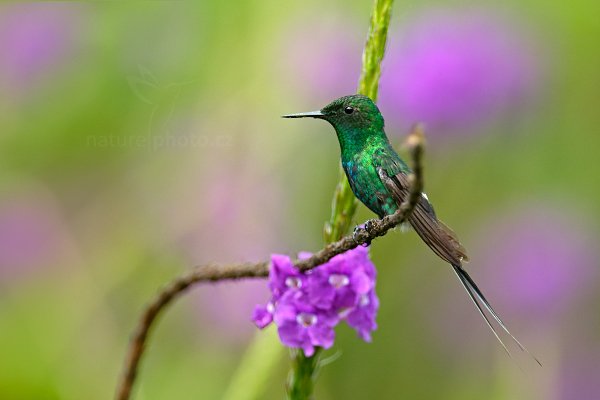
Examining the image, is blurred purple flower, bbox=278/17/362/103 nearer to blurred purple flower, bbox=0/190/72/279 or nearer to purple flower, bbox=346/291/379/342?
blurred purple flower, bbox=0/190/72/279

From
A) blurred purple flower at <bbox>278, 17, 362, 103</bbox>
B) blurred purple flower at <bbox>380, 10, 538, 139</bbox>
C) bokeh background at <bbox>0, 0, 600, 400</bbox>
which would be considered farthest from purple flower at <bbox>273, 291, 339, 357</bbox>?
blurred purple flower at <bbox>380, 10, 538, 139</bbox>

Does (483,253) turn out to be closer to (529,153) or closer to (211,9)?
(529,153)

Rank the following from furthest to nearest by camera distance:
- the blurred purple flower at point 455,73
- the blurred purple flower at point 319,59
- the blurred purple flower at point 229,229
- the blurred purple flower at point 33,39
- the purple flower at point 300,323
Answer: the blurred purple flower at point 33,39, the blurred purple flower at point 455,73, the blurred purple flower at point 319,59, the blurred purple flower at point 229,229, the purple flower at point 300,323

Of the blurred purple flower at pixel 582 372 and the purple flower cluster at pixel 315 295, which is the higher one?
the purple flower cluster at pixel 315 295

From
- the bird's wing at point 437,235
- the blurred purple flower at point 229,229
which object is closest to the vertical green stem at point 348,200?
the bird's wing at point 437,235

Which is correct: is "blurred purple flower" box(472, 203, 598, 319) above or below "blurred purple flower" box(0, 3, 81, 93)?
below

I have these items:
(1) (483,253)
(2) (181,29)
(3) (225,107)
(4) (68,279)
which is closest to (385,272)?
(1) (483,253)

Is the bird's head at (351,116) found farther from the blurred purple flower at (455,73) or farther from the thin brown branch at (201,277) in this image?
the blurred purple flower at (455,73)
